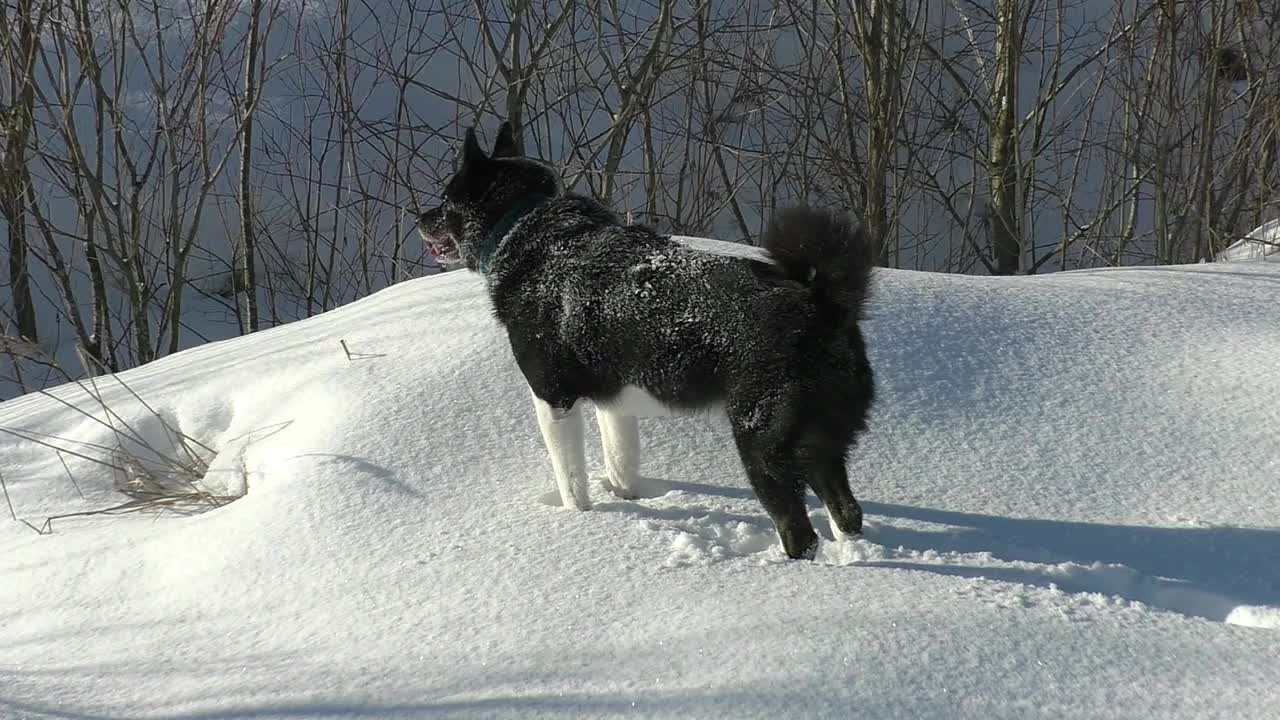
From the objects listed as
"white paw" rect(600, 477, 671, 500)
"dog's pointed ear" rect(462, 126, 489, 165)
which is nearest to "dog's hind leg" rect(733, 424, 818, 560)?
"white paw" rect(600, 477, 671, 500)

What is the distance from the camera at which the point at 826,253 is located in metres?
2.44

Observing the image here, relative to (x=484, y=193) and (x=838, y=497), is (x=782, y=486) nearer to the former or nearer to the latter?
(x=838, y=497)

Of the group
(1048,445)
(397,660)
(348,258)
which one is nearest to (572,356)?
(397,660)

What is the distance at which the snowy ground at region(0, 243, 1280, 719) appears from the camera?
6.46ft

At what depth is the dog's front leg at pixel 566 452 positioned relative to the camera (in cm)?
284

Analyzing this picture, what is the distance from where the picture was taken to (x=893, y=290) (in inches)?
154

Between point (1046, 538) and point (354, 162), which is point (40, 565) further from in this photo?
point (354, 162)

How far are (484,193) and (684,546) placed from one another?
1262mm

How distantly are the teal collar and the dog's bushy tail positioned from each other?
0.84 m

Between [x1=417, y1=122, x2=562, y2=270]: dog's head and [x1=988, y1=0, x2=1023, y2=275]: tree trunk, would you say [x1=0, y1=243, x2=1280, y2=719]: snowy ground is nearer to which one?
[x1=417, y1=122, x2=562, y2=270]: dog's head

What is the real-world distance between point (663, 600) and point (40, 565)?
6.01 ft

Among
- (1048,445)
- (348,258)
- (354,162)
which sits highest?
(354,162)

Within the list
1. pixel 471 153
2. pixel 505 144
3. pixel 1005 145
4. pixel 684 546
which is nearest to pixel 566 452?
pixel 684 546

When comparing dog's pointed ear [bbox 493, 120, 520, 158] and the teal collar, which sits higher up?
dog's pointed ear [bbox 493, 120, 520, 158]
